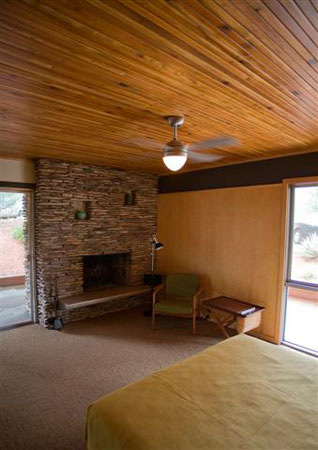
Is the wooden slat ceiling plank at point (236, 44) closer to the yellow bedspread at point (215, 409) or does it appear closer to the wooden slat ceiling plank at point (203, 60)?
the wooden slat ceiling plank at point (203, 60)

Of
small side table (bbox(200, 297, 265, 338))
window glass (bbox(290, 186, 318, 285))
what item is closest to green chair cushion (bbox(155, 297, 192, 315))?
small side table (bbox(200, 297, 265, 338))

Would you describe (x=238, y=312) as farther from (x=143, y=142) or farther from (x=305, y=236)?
(x=143, y=142)

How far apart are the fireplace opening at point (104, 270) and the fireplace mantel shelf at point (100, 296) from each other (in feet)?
0.89

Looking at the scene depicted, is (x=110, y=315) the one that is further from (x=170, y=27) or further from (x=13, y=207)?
(x=170, y=27)

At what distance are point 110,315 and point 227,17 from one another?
467cm

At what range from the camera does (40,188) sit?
4254 millimetres

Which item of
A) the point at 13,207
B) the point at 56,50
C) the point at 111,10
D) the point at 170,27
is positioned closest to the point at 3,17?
the point at 56,50

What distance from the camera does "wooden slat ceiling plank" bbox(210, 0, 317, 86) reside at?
1.17m

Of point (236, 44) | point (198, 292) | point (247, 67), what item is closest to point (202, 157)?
point (198, 292)

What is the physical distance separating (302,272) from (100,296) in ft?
10.0

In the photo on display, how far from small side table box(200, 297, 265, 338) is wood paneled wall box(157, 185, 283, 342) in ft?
0.69

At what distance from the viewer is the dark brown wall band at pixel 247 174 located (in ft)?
11.8

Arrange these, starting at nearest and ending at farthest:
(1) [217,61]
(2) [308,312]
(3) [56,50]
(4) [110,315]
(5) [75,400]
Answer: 1. (3) [56,50]
2. (1) [217,61]
3. (5) [75,400]
4. (2) [308,312]
5. (4) [110,315]

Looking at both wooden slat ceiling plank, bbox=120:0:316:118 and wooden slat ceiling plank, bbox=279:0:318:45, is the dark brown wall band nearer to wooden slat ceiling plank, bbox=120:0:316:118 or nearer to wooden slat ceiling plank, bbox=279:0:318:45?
wooden slat ceiling plank, bbox=120:0:316:118
